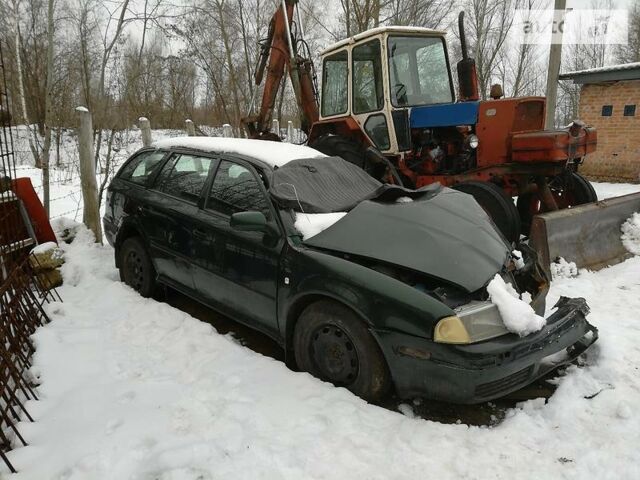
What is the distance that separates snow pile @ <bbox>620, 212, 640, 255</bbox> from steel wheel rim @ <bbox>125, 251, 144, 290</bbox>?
596 centimetres

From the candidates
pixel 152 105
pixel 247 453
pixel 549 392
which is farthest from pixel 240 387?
pixel 152 105

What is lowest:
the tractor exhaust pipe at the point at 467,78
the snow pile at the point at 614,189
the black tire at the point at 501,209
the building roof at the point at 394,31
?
the snow pile at the point at 614,189

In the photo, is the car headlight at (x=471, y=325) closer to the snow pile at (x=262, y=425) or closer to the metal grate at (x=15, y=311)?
the snow pile at (x=262, y=425)

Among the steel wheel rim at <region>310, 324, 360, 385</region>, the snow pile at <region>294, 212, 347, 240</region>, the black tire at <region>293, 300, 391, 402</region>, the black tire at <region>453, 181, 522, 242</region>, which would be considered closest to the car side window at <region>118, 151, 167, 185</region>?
the snow pile at <region>294, 212, 347, 240</region>

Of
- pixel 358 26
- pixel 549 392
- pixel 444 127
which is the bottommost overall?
pixel 549 392

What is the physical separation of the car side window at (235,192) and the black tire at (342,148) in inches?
126

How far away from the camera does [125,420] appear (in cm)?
274

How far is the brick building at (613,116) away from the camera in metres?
11.5

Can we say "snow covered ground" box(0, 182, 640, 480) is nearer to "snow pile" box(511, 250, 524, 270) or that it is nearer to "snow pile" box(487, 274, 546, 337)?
"snow pile" box(487, 274, 546, 337)

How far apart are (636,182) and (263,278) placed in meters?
12.1

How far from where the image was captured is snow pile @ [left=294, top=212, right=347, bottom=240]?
10.9 ft

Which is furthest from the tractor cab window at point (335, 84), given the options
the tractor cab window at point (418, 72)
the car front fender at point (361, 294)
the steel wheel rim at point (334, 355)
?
the steel wheel rim at point (334, 355)

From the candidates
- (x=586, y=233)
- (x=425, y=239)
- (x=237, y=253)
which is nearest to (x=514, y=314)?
(x=425, y=239)

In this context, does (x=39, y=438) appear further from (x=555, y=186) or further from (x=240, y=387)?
(x=555, y=186)
